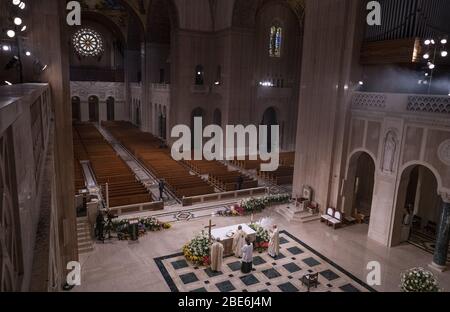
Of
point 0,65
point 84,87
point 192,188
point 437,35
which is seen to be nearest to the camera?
point 0,65

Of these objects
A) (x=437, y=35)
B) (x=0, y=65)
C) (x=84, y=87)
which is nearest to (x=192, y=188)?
(x=0, y=65)

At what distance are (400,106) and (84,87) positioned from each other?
33513 mm

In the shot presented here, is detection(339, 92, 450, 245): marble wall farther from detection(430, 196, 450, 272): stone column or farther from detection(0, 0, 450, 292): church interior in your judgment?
detection(430, 196, 450, 272): stone column

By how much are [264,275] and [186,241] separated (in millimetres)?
2935

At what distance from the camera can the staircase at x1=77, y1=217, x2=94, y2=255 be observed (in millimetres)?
10106

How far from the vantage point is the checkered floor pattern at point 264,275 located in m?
8.66

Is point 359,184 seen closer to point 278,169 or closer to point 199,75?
point 278,169

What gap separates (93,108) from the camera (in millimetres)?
38094

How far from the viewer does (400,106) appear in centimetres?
1052

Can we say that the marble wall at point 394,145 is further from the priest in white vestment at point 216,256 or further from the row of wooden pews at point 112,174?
the row of wooden pews at point 112,174

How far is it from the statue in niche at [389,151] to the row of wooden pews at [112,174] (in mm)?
8800

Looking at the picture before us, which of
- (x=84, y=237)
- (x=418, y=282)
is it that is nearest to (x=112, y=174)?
(x=84, y=237)
